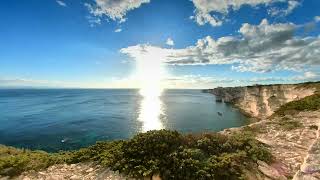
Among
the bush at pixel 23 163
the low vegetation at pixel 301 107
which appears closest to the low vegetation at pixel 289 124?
the low vegetation at pixel 301 107

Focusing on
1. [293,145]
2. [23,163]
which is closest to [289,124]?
Answer: [293,145]

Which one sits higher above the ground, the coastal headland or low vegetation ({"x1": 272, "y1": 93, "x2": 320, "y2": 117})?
low vegetation ({"x1": 272, "y1": 93, "x2": 320, "y2": 117})

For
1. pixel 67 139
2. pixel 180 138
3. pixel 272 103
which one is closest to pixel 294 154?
pixel 180 138

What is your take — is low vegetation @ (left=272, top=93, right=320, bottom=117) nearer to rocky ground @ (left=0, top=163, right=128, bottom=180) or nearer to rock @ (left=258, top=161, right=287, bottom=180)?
rock @ (left=258, top=161, right=287, bottom=180)

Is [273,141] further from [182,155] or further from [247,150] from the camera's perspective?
[182,155]

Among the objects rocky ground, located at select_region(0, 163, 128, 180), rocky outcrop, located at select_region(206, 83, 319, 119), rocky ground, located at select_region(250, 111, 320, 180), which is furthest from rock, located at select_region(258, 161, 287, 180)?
rocky outcrop, located at select_region(206, 83, 319, 119)

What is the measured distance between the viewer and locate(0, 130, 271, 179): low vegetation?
9.88 meters

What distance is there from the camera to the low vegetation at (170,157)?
9.88 m

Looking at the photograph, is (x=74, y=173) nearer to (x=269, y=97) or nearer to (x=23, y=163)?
(x=23, y=163)

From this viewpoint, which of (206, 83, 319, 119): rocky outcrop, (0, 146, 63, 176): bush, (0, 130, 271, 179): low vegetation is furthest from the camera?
(206, 83, 319, 119): rocky outcrop

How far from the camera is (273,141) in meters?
14.5

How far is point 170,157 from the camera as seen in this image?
33.9 ft

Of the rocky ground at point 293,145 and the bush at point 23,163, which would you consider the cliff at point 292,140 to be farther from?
the bush at point 23,163

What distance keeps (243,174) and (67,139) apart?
4993 cm
